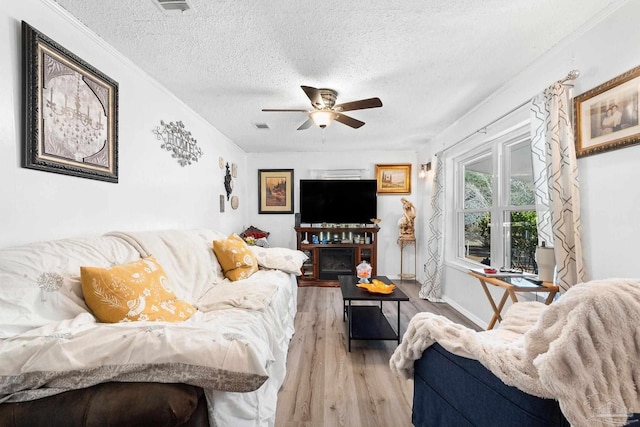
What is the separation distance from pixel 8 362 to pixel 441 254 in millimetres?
3948

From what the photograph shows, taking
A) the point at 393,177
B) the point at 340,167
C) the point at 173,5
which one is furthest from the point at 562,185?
the point at 340,167

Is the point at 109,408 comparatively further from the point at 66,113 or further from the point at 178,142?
the point at 178,142

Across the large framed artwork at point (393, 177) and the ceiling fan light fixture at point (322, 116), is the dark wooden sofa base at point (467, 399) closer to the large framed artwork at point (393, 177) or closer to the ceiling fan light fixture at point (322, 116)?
the ceiling fan light fixture at point (322, 116)

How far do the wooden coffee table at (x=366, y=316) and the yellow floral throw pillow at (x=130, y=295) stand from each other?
1312 mm

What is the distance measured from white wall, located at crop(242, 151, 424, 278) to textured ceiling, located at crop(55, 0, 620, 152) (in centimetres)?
209

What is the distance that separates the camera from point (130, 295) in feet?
4.62

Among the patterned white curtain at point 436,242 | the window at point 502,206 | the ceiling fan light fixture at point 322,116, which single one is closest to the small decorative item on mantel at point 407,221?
the patterned white curtain at point 436,242

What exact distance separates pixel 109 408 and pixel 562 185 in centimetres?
253

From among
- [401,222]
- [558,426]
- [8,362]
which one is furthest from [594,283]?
[401,222]

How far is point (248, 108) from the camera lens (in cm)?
305

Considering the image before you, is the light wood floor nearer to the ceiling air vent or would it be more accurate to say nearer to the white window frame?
the white window frame

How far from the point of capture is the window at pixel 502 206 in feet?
8.54

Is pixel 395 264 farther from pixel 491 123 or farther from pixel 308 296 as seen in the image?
pixel 491 123

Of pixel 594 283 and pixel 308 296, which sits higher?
pixel 594 283
